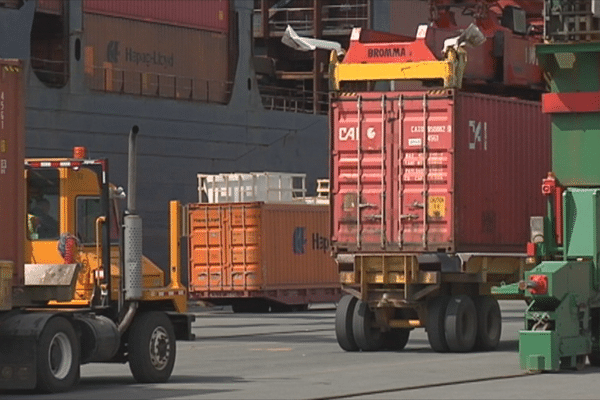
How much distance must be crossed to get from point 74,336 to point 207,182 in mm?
27464

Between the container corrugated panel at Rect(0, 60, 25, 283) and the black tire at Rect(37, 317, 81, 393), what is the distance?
2.11ft

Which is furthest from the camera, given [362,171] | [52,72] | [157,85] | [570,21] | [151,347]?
[157,85]

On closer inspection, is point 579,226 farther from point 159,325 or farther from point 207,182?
point 207,182

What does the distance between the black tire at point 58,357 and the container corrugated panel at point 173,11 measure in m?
31.8

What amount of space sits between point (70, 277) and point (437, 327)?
7.47m

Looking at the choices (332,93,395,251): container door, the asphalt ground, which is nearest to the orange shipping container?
the asphalt ground

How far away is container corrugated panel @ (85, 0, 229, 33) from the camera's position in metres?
49.6

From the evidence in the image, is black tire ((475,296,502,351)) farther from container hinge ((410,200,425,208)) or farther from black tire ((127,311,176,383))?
black tire ((127,311,176,383))

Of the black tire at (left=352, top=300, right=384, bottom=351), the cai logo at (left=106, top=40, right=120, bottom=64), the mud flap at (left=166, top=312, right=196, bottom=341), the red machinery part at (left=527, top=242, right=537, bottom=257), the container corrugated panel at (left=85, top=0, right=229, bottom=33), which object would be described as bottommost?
the black tire at (left=352, top=300, right=384, bottom=351)

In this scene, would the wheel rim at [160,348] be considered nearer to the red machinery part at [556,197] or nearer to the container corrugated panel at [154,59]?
the red machinery part at [556,197]

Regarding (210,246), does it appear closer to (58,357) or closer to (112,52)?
(112,52)

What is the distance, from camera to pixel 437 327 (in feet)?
79.8

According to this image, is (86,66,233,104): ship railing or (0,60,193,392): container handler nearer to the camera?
(0,60,193,392): container handler

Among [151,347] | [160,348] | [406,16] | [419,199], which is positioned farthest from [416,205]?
[406,16]
